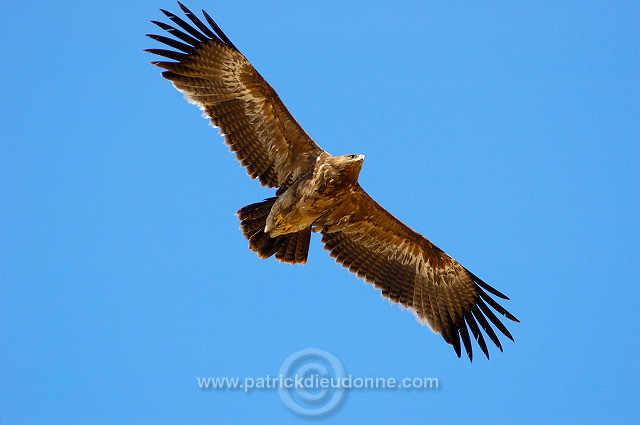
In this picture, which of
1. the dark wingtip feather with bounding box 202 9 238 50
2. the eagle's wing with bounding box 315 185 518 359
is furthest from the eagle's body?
the dark wingtip feather with bounding box 202 9 238 50

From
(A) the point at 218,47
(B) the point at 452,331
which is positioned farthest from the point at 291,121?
(B) the point at 452,331

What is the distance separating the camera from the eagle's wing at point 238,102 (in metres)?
10.6

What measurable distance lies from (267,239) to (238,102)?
6.01ft

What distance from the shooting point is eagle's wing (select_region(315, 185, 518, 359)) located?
1154 cm

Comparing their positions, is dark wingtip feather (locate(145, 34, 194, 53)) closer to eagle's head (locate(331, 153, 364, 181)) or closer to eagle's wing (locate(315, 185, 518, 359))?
eagle's head (locate(331, 153, 364, 181))

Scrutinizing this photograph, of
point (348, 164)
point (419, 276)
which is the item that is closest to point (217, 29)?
point (348, 164)

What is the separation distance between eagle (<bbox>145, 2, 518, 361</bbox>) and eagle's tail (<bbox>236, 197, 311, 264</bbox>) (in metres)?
0.01

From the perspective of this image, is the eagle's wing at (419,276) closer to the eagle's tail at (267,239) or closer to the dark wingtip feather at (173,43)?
the eagle's tail at (267,239)

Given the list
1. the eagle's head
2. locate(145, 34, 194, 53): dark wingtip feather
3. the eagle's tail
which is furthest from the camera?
the eagle's tail

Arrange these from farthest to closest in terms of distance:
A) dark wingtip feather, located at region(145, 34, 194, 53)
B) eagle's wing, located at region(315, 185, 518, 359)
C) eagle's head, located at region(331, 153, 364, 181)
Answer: eagle's wing, located at region(315, 185, 518, 359) → dark wingtip feather, located at region(145, 34, 194, 53) → eagle's head, located at region(331, 153, 364, 181)

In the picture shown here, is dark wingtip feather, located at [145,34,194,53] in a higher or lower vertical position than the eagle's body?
higher

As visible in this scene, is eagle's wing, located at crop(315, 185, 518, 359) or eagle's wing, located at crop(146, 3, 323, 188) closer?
eagle's wing, located at crop(146, 3, 323, 188)

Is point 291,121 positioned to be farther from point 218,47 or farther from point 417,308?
point 417,308

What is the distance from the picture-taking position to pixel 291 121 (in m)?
10.7
